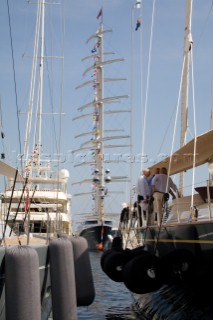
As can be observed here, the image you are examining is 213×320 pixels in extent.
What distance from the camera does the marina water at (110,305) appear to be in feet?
55.9

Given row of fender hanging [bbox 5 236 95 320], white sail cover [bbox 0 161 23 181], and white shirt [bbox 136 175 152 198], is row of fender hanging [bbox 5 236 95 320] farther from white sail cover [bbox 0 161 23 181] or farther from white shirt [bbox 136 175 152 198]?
white shirt [bbox 136 175 152 198]

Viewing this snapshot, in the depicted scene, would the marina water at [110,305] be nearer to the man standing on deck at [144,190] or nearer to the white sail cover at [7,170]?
the man standing on deck at [144,190]

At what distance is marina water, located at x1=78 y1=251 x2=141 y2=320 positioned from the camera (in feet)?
55.9

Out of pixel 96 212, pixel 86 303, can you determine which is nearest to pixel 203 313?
pixel 86 303

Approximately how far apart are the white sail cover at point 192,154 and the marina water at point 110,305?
4.24m

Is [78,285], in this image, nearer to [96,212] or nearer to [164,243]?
[164,243]

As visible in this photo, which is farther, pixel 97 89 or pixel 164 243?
pixel 97 89

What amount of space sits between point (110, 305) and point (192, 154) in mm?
6478

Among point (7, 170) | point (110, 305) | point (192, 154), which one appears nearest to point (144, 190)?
point (192, 154)

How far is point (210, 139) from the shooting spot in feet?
47.2

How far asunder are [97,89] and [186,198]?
172ft

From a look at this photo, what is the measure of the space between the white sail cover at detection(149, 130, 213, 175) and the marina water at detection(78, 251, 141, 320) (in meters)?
4.24

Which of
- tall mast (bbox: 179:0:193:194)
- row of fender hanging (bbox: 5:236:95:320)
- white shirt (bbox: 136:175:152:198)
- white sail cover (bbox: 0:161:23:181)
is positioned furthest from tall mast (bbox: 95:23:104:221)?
row of fender hanging (bbox: 5:236:95:320)

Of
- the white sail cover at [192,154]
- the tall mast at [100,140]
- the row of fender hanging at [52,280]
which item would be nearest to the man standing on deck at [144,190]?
the white sail cover at [192,154]
